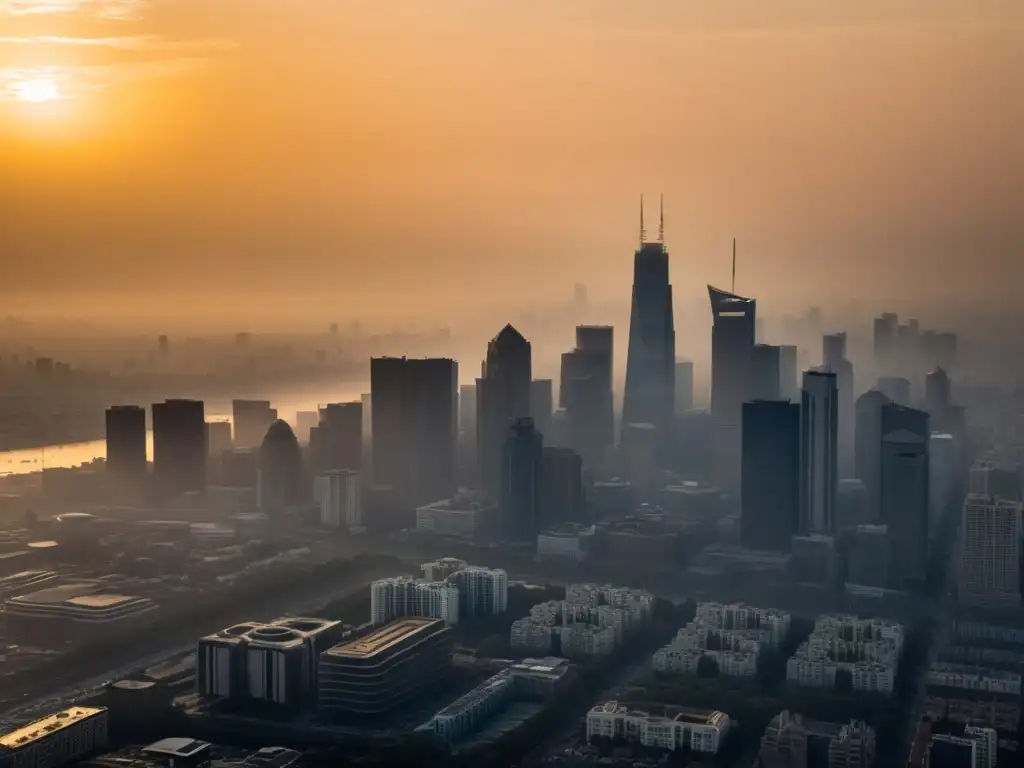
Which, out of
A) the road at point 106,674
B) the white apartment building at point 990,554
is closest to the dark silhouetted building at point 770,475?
the white apartment building at point 990,554

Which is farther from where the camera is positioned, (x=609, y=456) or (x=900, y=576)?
(x=609, y=456)

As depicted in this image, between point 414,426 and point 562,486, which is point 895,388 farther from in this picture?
point 414,426

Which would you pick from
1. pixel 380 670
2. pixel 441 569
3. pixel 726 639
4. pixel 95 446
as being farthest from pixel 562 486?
pixel 380 670

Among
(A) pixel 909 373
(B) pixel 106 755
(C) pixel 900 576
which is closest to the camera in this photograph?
(B) pixel 106 755

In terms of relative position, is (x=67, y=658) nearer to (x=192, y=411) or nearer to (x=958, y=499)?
(x=192, y=411)

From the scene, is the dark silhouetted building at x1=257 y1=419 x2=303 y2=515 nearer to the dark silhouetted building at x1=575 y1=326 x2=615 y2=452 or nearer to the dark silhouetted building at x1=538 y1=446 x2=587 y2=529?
the dark silhouetted building at x1=538 y1=446 x2=587 y2=529

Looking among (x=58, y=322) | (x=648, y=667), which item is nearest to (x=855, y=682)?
(x=648, y=667)

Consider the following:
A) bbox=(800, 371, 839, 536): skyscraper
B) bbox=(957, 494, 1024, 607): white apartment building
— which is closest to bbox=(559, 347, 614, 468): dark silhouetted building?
bbox=(800, 371, 839, 536): skyscraper

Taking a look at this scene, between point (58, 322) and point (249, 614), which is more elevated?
point (58, 322)
